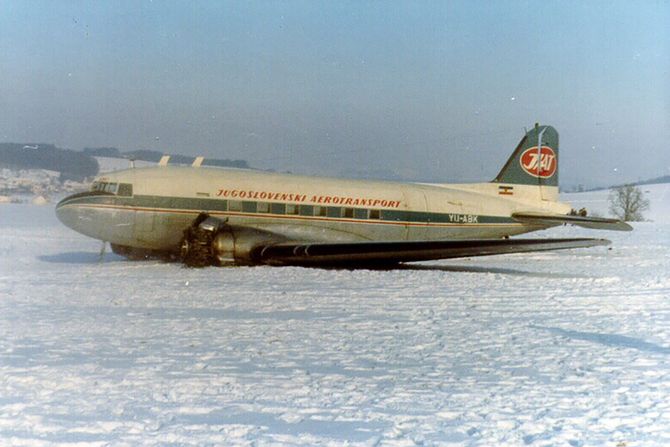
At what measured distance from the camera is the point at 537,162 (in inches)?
815

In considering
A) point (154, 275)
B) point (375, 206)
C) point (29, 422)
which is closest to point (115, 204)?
point (154, 275)

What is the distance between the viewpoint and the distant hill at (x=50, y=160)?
765 inches

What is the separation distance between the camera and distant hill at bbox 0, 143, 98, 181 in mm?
19422

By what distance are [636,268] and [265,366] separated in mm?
12547

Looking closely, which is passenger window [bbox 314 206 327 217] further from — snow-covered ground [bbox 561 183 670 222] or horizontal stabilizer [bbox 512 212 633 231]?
snow-covered ground [bbox 561 183 670 222]

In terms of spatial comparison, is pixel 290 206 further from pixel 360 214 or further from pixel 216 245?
pixel 216 245

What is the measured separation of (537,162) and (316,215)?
301 inches

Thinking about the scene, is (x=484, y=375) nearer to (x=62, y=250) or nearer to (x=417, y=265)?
(x=417, y=265)

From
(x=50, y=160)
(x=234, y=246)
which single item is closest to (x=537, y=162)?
(x=234, y=246)

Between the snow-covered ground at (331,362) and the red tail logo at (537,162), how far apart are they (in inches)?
324

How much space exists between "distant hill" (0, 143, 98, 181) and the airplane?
130 inches

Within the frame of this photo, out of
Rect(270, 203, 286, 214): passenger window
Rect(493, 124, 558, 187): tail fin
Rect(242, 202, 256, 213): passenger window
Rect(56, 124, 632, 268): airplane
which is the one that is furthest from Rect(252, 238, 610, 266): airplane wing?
Rect(493, 124, 558, 187): tail fin

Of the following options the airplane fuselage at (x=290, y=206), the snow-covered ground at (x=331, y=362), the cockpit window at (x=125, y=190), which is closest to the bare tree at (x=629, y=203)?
the airplane fuselage at (x=290, y=206)

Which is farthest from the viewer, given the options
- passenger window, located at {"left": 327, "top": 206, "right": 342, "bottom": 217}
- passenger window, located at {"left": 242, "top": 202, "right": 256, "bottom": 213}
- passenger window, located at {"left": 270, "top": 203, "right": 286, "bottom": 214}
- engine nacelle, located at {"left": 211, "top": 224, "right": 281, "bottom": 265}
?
passenger window, located at {"left": 327, "top": 206, "right": 342, "bottom": 217}
